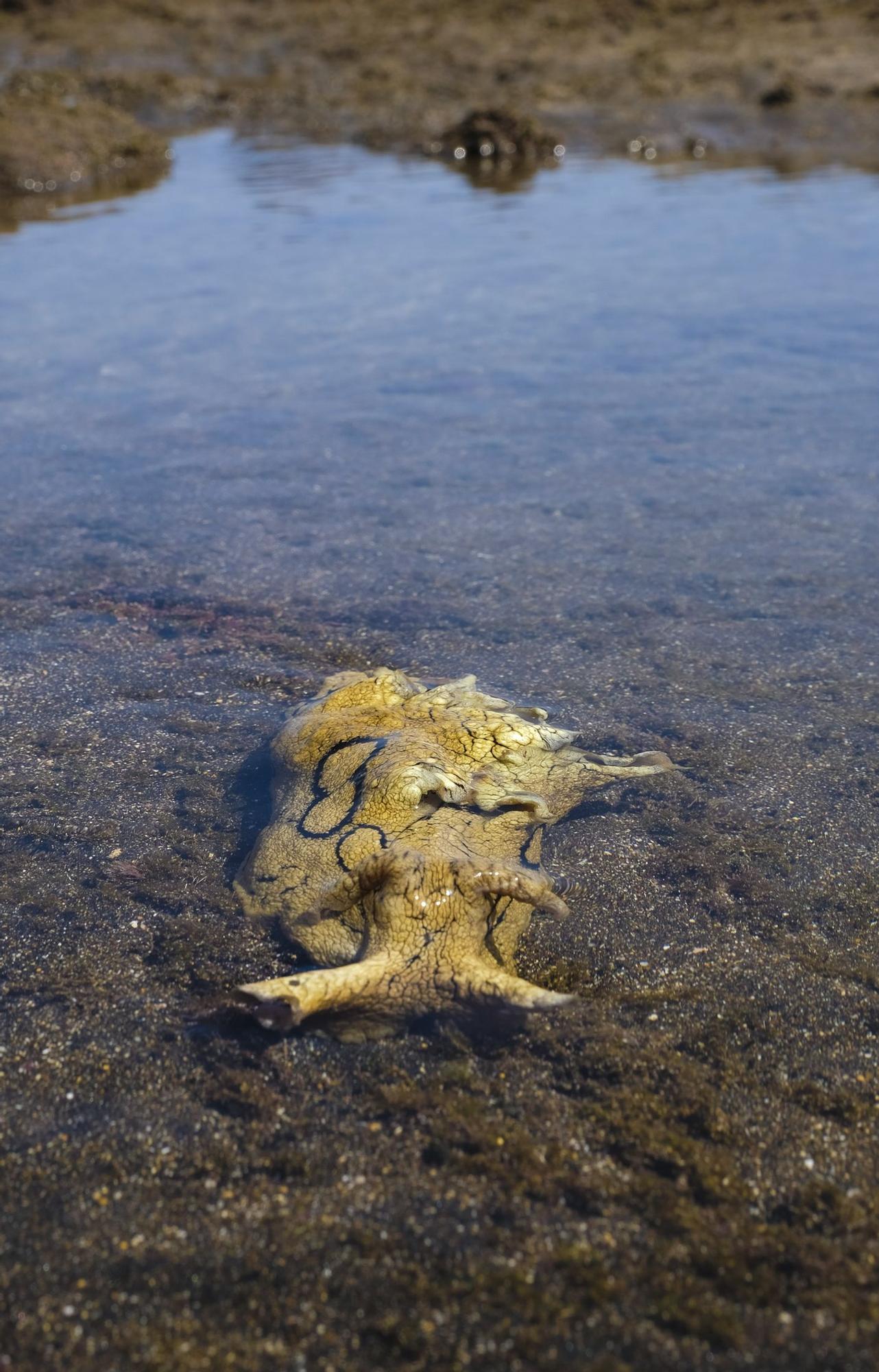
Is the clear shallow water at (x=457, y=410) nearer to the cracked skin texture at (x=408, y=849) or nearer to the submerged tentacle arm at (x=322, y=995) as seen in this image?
the cracked skin texture at (x=408, y=849)

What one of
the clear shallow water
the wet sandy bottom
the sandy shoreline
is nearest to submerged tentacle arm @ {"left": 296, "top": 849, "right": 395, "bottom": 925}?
the wet sandy bottom

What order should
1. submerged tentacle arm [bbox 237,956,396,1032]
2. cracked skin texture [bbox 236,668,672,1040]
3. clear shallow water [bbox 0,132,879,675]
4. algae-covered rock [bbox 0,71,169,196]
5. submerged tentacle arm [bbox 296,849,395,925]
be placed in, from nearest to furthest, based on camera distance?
submerged tentacle arm [bbox 237,956,396,1032] < cracked skin texture [bbox 236,668,672,1040] < submerged tentacle arm [bbox 296,849,395,925] < clear shallow water [bbox 0,132,879,675] < algae-covered rock [bbox 0,71,169,196]

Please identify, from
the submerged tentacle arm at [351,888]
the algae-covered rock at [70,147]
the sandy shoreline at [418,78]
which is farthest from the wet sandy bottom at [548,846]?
the sandy shoreline at [418,78]

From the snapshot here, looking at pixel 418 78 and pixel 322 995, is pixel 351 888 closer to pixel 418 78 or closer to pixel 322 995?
pixel 322 995

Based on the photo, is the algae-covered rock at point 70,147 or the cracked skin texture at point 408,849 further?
the algae-covered rock at point 70,147

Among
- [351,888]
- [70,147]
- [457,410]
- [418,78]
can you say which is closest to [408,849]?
[351,888]

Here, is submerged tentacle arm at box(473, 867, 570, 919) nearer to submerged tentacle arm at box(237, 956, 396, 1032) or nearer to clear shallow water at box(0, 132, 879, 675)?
submerged tentacle arm at box(237, 956, 396, 1032)
